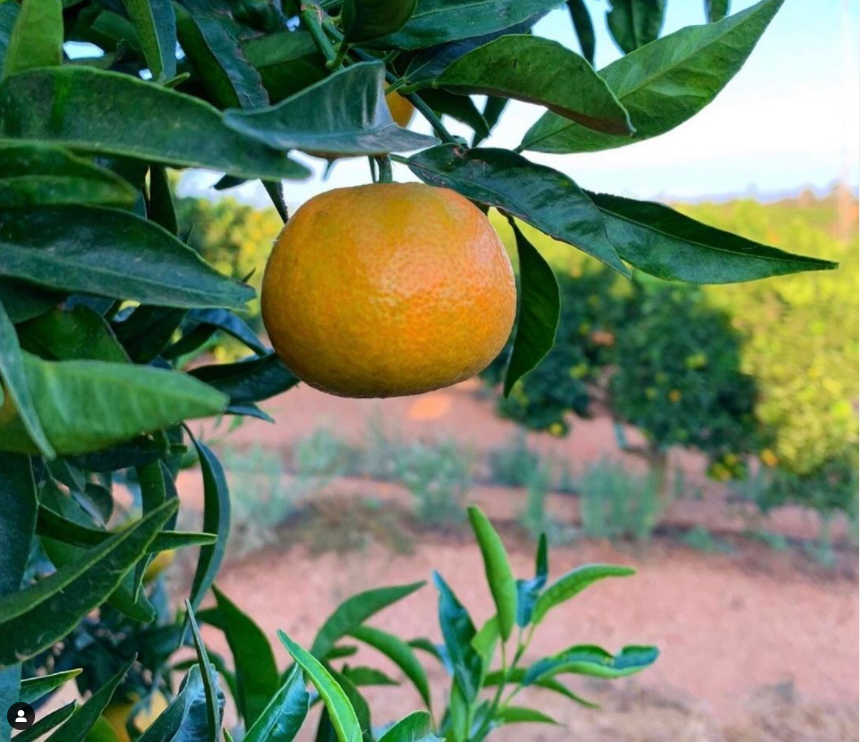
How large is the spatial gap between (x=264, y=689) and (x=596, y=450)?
488cm

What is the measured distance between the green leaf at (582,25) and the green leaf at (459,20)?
10.5 inches

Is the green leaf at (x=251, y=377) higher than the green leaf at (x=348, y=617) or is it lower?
higher

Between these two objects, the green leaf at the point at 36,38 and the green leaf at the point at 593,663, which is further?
the green leaf at the point at 593,663

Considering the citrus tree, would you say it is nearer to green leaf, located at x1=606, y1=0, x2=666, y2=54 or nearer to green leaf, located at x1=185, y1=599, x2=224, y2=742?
green leaf, located at x1=185, y1=599, x2=224, y2=742

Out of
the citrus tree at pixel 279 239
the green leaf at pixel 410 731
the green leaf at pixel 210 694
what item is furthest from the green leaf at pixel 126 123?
the green leaf at pixel 410 731

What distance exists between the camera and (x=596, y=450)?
17.6 ft

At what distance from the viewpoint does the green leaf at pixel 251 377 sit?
57 centimetres

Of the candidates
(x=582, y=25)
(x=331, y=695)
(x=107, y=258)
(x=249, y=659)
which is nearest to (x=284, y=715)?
(x=331, y=695)

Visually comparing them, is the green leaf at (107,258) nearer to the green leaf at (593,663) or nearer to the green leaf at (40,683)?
the green leaf at (40,683)

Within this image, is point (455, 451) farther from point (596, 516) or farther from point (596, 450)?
point (596, 450)

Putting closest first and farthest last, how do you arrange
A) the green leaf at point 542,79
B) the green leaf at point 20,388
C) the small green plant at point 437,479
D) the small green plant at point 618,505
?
1. the green leaf at point 20,388
2. the green leaf at point 542,79
3. the small green plant at point 618,505
4. the small green plant at point 437,479

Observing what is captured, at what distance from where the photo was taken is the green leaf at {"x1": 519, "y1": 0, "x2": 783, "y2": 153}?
1.20 feet

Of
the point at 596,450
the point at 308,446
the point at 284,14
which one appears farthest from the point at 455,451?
the point at 284,14

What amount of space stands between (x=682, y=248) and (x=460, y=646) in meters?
0.50
